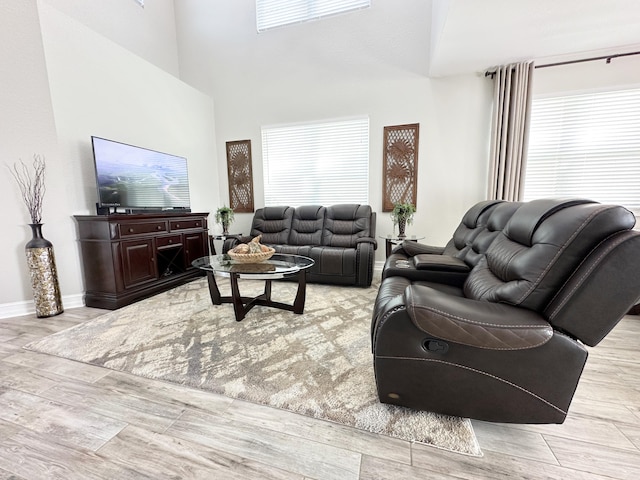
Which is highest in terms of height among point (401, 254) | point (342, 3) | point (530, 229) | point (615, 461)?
point (342, 3)

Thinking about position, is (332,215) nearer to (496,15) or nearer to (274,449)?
(496,15)

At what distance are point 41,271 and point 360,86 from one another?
13.8ft

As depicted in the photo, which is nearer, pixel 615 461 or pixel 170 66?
pixel 615 461

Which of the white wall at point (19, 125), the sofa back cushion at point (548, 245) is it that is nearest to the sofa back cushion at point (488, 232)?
the sofa back cushion at point (548, 245)

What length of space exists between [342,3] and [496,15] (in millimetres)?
2268

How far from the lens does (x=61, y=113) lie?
2.51 metres

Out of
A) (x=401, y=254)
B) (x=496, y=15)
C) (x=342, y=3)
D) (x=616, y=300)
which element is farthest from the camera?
(x=342, y=3)

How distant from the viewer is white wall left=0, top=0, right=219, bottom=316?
233 centimetres

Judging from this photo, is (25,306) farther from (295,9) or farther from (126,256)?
(295,9)

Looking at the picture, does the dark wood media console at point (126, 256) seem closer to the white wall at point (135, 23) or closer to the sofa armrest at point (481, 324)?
the white wall at point (135, 23)

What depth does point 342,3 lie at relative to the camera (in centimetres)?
362

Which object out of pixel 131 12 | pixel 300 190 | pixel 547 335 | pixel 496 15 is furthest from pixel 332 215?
pixel 131 12

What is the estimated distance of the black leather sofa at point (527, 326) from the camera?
92 centimetres

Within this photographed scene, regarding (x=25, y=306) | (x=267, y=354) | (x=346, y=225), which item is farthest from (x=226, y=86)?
(x=267, y=354)
